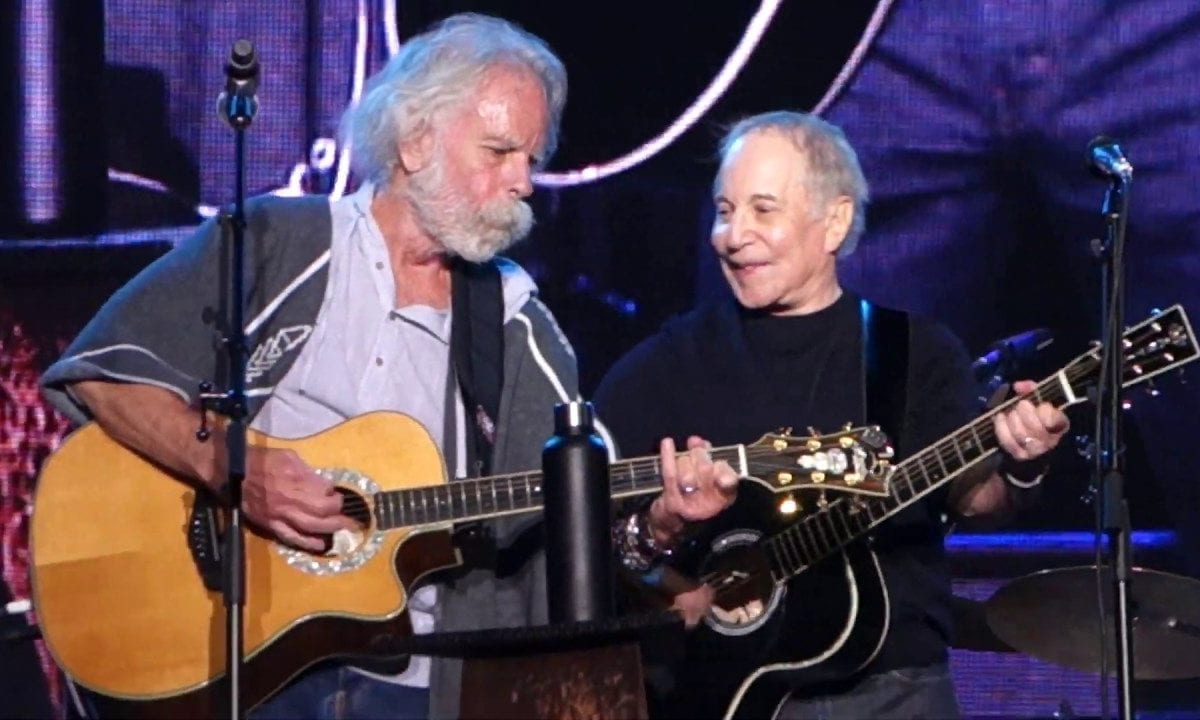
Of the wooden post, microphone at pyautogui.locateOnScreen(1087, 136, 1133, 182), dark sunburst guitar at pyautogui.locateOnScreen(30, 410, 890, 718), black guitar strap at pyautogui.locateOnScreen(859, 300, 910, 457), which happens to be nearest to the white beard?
dark sunburst guitar at pyautogui.locateOnScreen(30, 410, 890, 718)

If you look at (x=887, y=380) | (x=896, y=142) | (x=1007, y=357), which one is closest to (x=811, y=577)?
(x=887, y=380)

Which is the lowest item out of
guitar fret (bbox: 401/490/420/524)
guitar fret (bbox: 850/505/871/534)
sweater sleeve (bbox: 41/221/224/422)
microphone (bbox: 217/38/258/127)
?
guitar fret (bbox: 850/505/871/534)

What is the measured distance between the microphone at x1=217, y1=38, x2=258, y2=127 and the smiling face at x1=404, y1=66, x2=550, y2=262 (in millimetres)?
459

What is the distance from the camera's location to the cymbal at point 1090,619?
4672 millimetres

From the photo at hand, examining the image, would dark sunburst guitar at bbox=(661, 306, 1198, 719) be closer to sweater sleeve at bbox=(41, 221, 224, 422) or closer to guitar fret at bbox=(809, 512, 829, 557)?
guitar fret at bbox=(809, 512, 829, 557)

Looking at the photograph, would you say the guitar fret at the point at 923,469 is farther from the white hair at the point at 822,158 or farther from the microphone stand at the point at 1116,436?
the white hair at the point at 822,158

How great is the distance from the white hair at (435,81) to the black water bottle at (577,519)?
1.08 meters

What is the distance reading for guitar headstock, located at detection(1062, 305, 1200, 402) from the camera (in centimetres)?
427

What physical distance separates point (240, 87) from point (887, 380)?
1.46 metres

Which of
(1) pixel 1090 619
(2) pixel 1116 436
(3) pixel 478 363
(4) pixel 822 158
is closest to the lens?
(2) pixel 1116 436

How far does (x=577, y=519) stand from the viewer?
3.61m

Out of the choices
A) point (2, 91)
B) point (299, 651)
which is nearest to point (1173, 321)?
point (299, 651)

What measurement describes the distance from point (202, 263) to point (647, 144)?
156 centimetres

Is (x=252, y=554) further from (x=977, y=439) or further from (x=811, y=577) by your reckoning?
(x=977, y=439)
